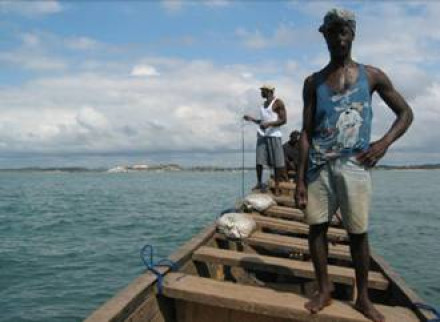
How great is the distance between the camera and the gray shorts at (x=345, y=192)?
3359 mm

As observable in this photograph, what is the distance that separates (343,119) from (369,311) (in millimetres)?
1309

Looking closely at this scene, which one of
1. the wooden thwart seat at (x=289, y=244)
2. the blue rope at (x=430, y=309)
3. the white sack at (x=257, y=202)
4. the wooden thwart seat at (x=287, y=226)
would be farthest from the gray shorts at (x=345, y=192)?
the white sack at (x=257, y=202)

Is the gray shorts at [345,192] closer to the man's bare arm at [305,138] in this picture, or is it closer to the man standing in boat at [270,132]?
the man's bare arm at [305,138]

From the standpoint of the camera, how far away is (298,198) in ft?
11.8

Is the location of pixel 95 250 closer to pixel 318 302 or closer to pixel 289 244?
pixel 289 244

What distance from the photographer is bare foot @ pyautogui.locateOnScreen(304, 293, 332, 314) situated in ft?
11.2

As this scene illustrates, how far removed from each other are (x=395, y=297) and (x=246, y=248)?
2546 millimetres

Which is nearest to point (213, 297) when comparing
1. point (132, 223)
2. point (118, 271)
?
point (118, 271)

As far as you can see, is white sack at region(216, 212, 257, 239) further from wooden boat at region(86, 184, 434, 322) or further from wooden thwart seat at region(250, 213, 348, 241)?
wooden thwart seat at region(250, 213, 348, 241)

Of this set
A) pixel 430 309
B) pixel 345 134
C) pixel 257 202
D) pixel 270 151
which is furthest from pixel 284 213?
pixel 345 134

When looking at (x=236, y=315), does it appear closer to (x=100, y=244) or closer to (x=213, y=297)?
(x=213, y=297)

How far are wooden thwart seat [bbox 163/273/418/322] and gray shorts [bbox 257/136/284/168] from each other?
19.3ft

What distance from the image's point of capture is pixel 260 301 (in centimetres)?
357

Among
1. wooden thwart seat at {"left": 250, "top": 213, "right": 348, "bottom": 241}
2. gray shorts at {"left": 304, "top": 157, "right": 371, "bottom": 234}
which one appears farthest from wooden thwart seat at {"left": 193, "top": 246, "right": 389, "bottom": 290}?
wooden thwart seat at {"left": 250, "top": 213, "right": 348, "bottom": 241}
